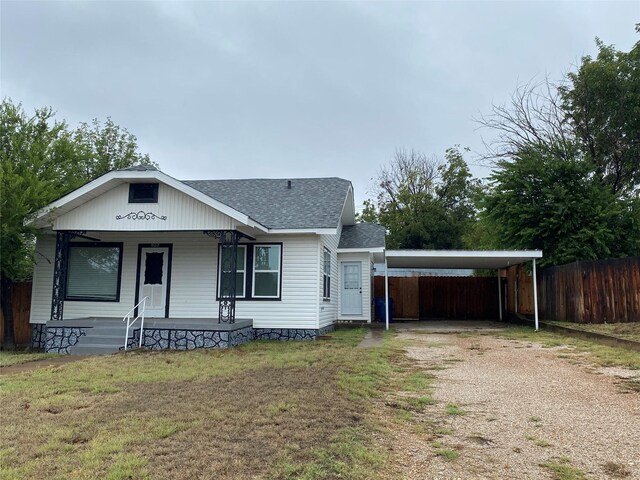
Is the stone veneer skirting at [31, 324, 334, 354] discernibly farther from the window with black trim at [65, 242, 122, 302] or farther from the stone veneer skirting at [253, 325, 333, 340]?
the window with black trim at [65, 242, 122, 302]

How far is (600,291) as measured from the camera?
12.5m

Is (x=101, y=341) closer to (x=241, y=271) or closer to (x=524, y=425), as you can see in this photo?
(x=241, y=271)

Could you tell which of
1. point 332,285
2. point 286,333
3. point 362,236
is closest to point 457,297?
point 362,236

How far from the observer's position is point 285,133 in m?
24.5

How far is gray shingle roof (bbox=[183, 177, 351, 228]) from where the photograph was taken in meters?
12.3

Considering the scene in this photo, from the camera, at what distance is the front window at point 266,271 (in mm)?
12242

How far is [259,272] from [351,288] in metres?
4.83

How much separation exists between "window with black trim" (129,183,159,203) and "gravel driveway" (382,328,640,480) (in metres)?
7.09

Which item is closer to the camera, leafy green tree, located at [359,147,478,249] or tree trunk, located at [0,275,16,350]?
tree trunk, located at [0,275,16,350]

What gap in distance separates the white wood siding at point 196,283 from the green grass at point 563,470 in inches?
335

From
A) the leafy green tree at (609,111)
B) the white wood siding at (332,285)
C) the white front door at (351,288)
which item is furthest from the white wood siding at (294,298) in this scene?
the leafy green tree at (609,111)

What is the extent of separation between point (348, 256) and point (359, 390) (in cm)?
1041

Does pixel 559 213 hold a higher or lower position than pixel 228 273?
higher

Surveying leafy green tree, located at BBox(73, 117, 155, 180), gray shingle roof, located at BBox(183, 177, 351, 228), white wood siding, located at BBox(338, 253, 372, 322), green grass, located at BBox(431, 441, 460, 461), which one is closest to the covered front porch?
gray shingle roof, located at BBox(183, 177, 351, 228)
